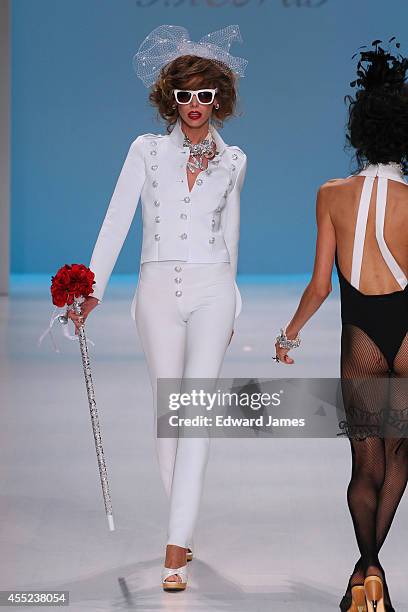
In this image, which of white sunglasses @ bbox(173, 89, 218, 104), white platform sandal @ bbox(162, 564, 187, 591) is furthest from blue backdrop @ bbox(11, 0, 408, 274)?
white platform sandal @ bbox(162, 564, 187, 591)

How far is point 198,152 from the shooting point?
3812 millimetres

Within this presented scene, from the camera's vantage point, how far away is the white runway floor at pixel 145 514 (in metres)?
3.54

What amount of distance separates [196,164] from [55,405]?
9.52ft

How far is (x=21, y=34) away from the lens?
1603 cm

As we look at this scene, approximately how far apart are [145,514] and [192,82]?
1.47m

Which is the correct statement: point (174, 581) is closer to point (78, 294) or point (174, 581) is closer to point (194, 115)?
point (78, 294)

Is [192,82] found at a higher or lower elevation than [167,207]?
A: higher

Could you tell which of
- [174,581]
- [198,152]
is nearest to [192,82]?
[198,152]

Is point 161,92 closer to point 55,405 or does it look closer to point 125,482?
point 125,482

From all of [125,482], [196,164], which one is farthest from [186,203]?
[125,482]

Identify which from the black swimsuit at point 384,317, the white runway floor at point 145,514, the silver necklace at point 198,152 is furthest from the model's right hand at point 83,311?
the black swimsuit at point 384,317

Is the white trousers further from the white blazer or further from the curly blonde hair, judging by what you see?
the curly blonde hair

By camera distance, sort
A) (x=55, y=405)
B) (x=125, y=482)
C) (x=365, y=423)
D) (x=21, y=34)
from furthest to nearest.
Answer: (x=21, y=34), (x=55, y=405), (x=125, y=482), (x=365, y=423)

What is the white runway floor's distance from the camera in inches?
139
